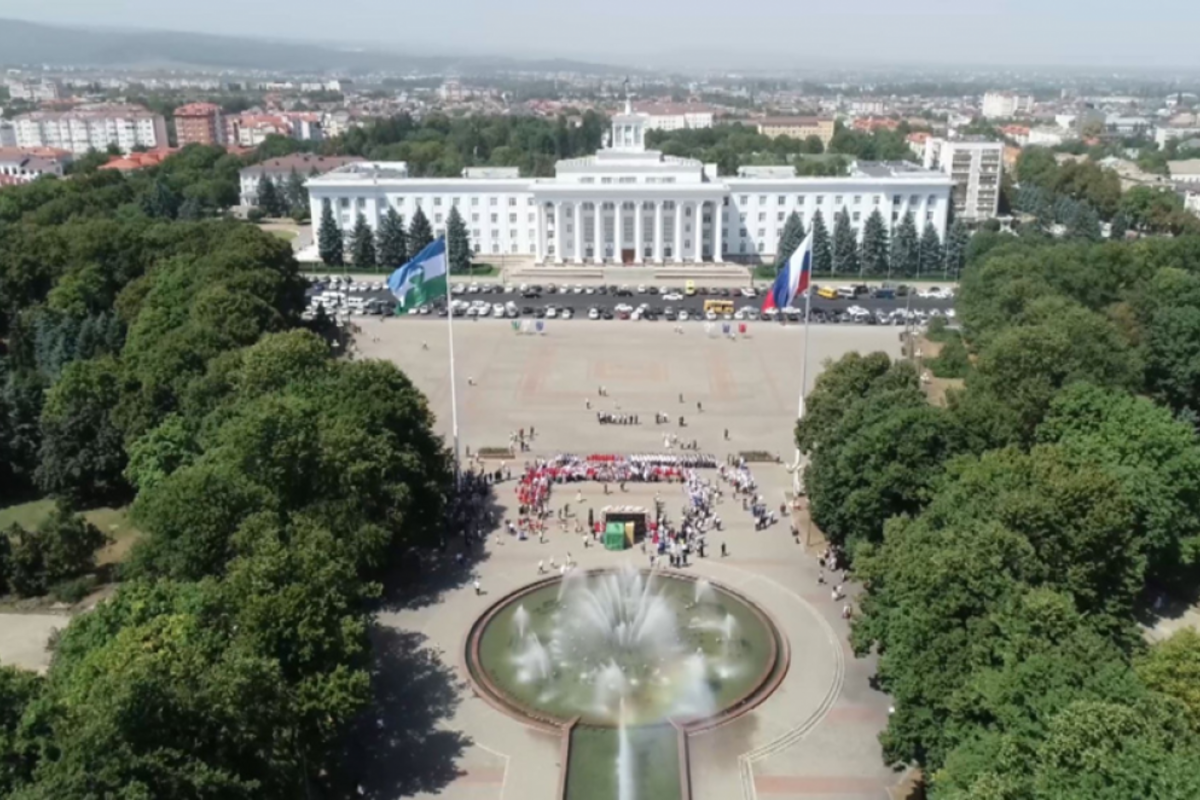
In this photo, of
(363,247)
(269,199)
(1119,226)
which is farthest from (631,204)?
(1119,226)

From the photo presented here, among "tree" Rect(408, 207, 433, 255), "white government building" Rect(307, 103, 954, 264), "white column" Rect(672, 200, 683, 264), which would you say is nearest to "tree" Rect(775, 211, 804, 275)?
"white government building" Rect(307, 103, 954, 264)

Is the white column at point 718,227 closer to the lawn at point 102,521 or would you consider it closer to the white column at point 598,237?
the white column at point 598,237

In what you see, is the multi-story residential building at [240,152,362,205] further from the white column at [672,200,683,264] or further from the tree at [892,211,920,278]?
the tree at [892,211,920,278]

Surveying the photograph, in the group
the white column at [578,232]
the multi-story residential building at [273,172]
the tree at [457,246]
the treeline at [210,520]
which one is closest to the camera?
A: the treeline at [210,520]

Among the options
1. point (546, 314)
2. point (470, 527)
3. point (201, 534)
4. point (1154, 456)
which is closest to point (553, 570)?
point (470, 527)

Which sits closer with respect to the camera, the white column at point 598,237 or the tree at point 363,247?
the tree at point 363,247

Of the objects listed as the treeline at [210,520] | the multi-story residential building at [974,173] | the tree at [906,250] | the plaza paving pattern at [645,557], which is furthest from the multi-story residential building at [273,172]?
the multi-story residential building at [974,173]
